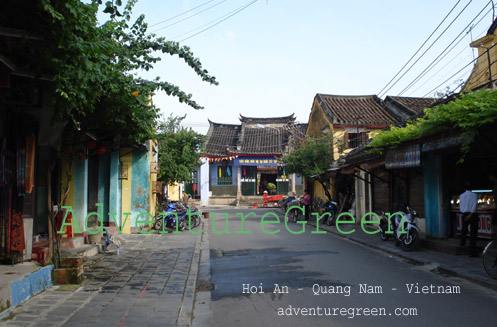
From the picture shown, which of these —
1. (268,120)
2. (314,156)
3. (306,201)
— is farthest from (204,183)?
(306,201)

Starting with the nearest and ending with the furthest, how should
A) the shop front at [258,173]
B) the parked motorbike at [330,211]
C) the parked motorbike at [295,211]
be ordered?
the parked motorbike at [330,211] < the parked motorbike at [295,211] < the shop front at [258,173]

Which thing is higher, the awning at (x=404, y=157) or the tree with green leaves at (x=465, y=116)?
the tree with green leaves at (x=465, y=116)

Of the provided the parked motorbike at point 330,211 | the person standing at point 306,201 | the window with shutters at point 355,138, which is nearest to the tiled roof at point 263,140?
the window with shutters at point 355,138

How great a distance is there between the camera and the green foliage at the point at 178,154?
21.0 meters

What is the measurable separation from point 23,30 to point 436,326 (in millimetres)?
5840

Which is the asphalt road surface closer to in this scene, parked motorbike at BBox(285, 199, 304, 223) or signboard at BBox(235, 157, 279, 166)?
parked motorbike at BBox(285, 199, 304, 223)

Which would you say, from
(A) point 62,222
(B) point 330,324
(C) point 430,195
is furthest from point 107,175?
(B) point 330,324

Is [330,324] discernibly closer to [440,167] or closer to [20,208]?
[20,208]

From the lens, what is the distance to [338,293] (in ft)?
21.7

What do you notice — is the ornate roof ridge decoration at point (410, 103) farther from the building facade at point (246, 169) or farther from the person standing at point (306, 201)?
the building facade at point (246, 169)

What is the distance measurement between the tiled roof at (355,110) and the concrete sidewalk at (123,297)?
16.9 meters

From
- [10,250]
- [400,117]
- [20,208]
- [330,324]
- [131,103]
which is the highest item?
[400,117]

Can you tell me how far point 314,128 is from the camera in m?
29.4

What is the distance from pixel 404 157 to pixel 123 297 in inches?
320
